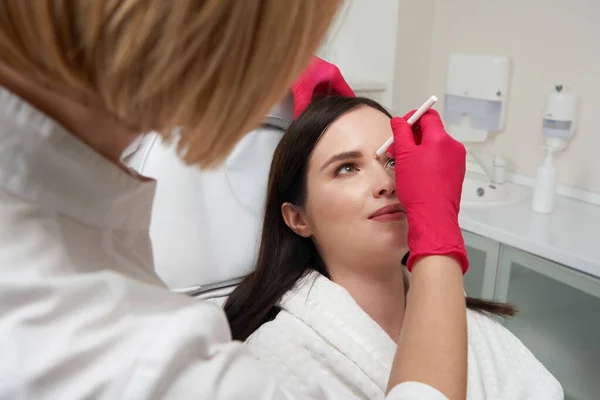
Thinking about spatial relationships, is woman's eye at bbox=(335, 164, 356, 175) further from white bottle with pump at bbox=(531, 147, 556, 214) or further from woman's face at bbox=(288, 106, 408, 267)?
white bottle with pump at bbox=(531, 147, 556, 214)

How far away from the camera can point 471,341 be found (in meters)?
1.26

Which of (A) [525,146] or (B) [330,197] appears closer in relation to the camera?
(B) [330,197]

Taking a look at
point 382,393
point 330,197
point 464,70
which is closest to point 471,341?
point 382,393

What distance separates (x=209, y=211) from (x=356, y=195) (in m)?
0.43

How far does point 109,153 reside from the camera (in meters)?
0.53

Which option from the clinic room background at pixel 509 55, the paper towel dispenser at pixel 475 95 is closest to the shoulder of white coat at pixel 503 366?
the clinic room background at pixel 509 55

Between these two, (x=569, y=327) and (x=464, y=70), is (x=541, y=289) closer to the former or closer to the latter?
(x=569, y=327)

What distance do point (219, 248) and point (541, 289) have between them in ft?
3.44

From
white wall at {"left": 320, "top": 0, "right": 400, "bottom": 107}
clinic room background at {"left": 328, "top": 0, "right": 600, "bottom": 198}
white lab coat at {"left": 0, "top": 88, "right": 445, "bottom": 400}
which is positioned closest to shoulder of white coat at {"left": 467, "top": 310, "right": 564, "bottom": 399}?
white lab coat at {"left": 0, "top": 88, "right": 445, "bottom": 400}

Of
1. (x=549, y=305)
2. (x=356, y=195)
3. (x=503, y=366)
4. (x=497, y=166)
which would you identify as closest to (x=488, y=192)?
(x=497, y=166)

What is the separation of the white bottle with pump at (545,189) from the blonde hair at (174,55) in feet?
5.04

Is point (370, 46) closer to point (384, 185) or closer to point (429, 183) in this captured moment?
point (384, 185)

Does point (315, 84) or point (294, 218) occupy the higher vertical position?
point (315, 84)

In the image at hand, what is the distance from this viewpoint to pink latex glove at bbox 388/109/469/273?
93 cm
